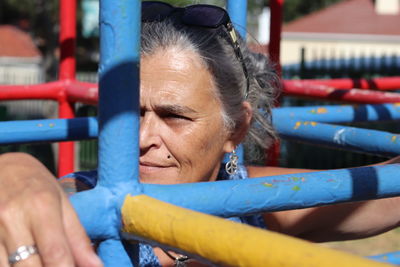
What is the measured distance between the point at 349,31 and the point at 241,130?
22859mm

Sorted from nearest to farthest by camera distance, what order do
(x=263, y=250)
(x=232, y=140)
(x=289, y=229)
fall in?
1. (x=263, y=250)
2. (x=232, y=140)
3. (x=289, y=229)

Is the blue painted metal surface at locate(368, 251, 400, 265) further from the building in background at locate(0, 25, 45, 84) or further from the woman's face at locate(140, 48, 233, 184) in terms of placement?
the building in background at locate(0, 25, 45, 84)

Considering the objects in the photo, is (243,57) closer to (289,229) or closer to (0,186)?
(289,229)

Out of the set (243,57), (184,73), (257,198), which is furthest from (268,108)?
(257,198)

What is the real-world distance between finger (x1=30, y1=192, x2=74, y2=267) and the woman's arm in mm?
1003

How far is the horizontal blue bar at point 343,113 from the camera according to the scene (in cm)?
200

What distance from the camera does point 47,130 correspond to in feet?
5.48

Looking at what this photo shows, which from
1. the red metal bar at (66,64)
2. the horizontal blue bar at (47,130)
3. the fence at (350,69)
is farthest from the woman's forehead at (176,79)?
the fence at (350,69)

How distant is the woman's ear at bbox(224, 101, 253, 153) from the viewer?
158 cm

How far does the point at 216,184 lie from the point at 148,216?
112 mm

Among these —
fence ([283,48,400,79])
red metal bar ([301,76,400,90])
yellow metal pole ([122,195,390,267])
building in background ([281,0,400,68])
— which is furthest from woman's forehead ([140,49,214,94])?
building in background ([281,0,400,68])

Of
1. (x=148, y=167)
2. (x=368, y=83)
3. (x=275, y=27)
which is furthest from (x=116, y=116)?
(x=368, y=83)

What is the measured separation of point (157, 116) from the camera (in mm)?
1343

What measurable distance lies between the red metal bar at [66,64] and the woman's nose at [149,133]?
1.04m
